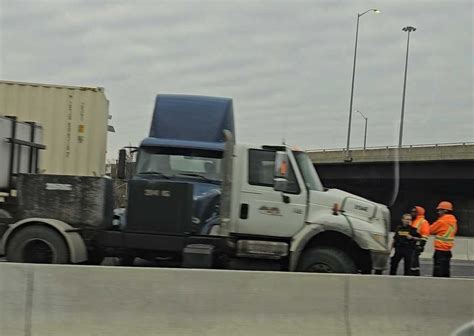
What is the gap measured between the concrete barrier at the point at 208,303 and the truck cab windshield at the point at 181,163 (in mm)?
3285

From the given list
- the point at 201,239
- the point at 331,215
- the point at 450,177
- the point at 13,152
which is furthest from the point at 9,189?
the point at 450,177

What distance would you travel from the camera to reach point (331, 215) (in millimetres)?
8078

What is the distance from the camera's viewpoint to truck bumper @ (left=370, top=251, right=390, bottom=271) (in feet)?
26.4

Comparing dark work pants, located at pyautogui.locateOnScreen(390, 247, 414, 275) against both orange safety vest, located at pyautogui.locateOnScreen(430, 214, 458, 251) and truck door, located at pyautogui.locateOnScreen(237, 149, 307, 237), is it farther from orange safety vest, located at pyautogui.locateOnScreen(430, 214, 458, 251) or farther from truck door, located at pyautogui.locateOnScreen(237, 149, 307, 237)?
truck door, located at pyautogui.locateOnScreen(237, 149, 307, 237)

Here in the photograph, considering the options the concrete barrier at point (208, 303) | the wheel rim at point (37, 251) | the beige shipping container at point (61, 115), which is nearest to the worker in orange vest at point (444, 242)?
the concrete barrier at point (208, 303)

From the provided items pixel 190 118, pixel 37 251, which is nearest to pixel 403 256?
pixel 190 118

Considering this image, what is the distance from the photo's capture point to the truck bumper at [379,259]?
26.4 ft

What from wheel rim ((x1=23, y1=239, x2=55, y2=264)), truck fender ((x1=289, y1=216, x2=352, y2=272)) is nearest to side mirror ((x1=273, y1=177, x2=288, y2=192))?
truck fender ((x1=289, y1=216, x2=352, y2=272))

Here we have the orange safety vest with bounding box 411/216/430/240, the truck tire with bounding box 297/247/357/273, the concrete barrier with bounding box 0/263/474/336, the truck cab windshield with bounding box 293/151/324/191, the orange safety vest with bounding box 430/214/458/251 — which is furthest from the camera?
the orange safety vest with bounding box 411/216/430/240

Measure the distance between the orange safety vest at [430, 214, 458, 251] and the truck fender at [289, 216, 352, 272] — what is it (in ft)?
12.4

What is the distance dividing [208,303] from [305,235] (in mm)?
2511

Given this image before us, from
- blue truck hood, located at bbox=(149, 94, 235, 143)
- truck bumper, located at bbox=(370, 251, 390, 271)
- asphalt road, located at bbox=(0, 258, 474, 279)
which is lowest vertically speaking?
asphalt road, located at bbox=(0, 258, 474, 279)

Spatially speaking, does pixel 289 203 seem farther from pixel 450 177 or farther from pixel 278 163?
pixel 450 177

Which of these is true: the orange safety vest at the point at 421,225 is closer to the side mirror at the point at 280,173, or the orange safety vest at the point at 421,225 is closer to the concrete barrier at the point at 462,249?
the side mirror at the point at 280,173
